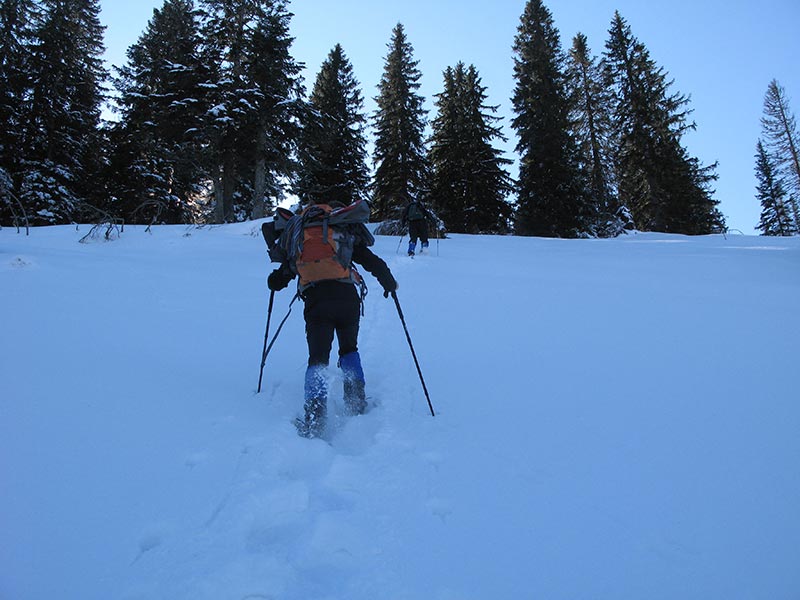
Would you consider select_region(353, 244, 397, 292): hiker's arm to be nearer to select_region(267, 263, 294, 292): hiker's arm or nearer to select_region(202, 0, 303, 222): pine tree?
select_region(267, 263, 294, 292): hiker's arm

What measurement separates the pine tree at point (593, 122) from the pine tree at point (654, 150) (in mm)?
809

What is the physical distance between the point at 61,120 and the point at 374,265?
22.0 metres

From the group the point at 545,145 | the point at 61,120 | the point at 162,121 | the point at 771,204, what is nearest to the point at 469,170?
the point at 545,145

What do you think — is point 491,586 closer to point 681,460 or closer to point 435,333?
point 681,460

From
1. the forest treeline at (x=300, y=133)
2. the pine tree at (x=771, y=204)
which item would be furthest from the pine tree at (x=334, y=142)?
the pine tree at (x=771, y=204)

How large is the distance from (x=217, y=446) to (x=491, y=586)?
1.77 metres

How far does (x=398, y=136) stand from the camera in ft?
74.3

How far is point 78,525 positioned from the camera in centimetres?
182

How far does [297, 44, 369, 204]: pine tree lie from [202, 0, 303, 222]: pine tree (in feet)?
2.84

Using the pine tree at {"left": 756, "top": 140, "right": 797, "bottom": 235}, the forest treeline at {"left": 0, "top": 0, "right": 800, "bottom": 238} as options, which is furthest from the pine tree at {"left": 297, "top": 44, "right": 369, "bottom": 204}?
the pine tree at {"left": 756, "top": 140, "right": 797, "bottom": 235}

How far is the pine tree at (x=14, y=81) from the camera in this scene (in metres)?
16.3

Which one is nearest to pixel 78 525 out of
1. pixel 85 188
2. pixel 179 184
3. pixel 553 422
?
pixel 553 422

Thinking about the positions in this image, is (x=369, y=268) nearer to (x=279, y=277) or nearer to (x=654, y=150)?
(x=279, y=277)

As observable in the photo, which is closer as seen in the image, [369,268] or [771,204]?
Answer: [369,268]
